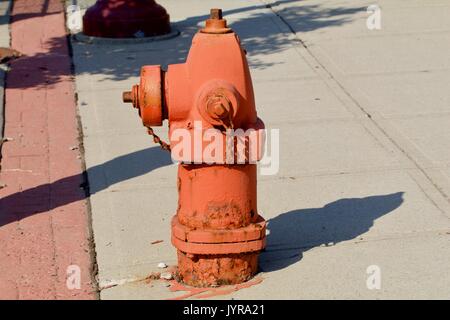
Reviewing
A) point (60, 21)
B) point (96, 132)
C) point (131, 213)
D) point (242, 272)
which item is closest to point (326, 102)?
point (96, 132)

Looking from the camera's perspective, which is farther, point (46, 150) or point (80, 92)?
point (80, 92)

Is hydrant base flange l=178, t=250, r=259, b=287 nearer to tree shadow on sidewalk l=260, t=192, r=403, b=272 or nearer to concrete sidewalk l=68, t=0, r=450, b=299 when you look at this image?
concrete sidewalk l=68, t=0, r=450, b=299

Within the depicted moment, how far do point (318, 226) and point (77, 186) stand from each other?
1860mm

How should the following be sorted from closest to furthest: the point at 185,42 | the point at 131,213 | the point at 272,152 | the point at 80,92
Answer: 1. the point at 131,213
2. the point at 272,152
3. the point at 80,92
4. the point at 185,42

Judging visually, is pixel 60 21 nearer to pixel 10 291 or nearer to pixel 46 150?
pixel 46 150

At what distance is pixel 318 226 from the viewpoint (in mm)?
6207

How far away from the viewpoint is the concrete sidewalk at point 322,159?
559 cm

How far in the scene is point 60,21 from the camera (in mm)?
12875

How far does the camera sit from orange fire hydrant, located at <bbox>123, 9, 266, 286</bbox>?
5.05m

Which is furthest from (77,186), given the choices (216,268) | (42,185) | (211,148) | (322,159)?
(211,148)

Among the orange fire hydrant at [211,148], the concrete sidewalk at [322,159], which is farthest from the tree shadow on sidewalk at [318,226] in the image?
the orange fire hydrant at [211,148]

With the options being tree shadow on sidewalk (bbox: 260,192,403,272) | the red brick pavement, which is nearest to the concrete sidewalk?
tree shadow on sidewalk (bbox: 260,192,403,272)

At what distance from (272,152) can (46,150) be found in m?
1.79

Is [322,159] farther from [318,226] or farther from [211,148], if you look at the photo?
[211,148]
